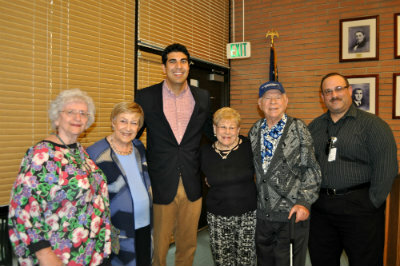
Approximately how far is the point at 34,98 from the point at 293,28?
380 cm

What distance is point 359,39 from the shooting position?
4160mm

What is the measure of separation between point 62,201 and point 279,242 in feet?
4.92

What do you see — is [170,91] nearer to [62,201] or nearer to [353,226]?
[62,201]

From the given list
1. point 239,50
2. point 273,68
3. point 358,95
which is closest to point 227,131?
point 239,50

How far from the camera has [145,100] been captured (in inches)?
90.7

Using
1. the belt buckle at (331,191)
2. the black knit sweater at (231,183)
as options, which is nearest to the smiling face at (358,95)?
the belt buckle at (331,191)

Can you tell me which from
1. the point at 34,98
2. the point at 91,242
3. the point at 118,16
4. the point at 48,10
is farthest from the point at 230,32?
the point at 91,242

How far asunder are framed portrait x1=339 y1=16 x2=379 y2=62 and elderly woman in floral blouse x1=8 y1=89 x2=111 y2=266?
12.5 feet

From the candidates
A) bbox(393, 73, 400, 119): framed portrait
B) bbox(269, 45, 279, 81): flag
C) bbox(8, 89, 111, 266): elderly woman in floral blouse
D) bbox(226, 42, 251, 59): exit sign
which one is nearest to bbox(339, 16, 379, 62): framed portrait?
bbox(393, 73, 400, 119): framed portrait

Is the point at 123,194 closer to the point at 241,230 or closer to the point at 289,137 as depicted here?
the point at 241,230

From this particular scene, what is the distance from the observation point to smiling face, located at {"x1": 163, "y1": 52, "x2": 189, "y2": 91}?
2.29 meters

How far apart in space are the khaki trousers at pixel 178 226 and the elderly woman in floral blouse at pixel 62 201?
1.88ft

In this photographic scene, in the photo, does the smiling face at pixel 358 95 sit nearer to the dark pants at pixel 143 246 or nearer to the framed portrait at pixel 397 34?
the framed portrait at pixel 397 34

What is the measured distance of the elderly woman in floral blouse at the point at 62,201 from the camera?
141cm
